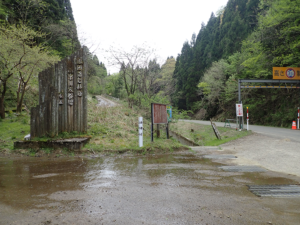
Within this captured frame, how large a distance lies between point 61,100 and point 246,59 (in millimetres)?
23654

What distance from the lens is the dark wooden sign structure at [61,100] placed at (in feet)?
24.6

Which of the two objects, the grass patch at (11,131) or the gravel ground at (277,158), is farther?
the grass patch at (11,131)

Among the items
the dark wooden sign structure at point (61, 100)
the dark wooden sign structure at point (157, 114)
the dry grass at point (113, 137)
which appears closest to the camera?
the dry grass at point (113, 137)

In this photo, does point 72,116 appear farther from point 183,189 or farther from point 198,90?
point 198,90

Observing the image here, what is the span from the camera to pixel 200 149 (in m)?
7.81

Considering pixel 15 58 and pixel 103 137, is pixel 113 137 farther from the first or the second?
pixel 15 58

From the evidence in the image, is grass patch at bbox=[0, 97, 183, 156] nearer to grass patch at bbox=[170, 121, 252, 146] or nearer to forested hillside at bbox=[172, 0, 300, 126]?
grass patch at bbox=[170, 121, 252, 146]

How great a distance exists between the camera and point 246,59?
24.5 m

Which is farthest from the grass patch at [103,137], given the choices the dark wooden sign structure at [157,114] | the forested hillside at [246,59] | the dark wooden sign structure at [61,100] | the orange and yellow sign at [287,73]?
the forested hillside at [246,59]

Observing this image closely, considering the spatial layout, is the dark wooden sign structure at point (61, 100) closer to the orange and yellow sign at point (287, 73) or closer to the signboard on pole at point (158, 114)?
the signboard on pole at point (158, 114)

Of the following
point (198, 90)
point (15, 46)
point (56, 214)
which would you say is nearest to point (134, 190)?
point (56, 214)

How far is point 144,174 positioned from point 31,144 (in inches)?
194

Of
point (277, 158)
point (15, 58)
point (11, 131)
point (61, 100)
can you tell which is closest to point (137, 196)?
point (277, 158)

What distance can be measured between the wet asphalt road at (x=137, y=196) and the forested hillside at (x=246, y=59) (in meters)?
16.3
